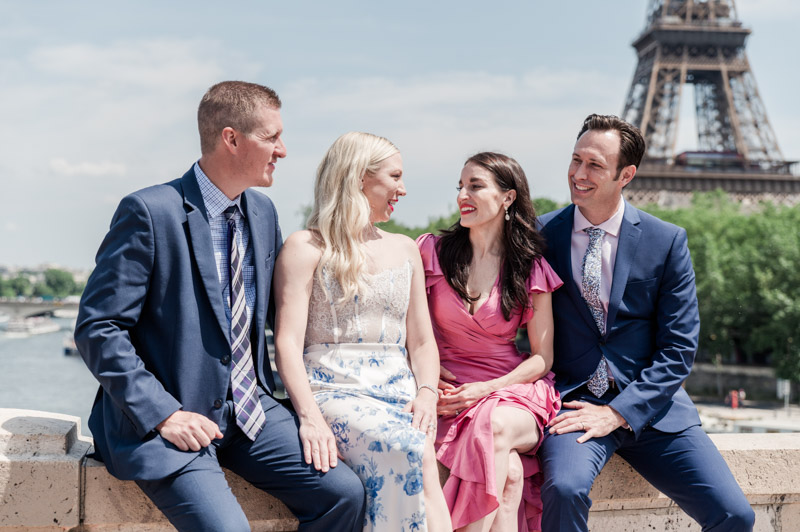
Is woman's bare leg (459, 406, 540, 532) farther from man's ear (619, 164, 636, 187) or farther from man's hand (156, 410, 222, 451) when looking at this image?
man's ear (619, 164, 636, 187)

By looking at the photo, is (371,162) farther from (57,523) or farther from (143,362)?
(57,523)

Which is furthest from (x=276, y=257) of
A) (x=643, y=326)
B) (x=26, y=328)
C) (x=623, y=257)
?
(x=26, y=328)

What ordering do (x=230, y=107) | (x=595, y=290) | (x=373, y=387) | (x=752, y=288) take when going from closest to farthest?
Answer: (x=230, y=107) < (x=373, y=387) < (x=595, y=290) < (x=752, y=288)

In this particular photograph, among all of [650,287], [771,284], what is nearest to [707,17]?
[771,284]

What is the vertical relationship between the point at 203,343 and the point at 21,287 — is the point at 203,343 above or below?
above

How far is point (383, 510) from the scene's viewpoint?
3105mm

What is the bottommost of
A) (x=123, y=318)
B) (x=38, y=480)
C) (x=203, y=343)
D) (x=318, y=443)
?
(x=38, y=480)

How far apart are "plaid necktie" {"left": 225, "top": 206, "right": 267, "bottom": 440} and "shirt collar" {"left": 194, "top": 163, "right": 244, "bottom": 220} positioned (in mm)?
116

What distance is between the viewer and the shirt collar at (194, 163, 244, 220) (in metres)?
3.27

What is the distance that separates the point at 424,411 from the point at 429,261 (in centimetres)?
83

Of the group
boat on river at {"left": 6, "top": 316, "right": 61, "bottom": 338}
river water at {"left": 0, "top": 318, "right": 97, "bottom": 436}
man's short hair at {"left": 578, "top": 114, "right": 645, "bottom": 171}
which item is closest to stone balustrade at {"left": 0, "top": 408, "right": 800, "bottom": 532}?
man's short hair at {"left": 578, "top": 114, "right": 645, "bottom": 171}

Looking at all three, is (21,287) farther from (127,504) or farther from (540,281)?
(540,281)

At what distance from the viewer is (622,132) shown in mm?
4117

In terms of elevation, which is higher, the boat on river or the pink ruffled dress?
the pink ruffled dress
